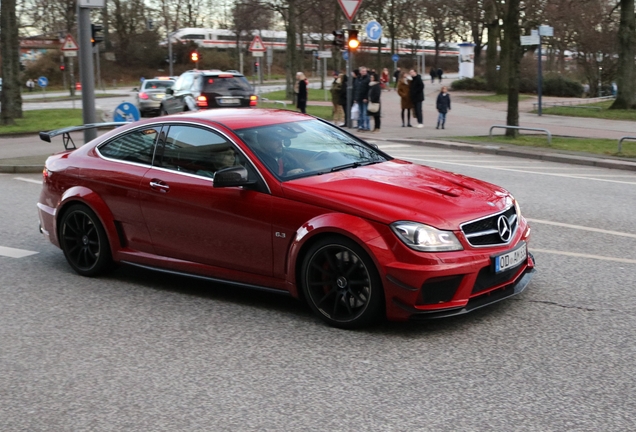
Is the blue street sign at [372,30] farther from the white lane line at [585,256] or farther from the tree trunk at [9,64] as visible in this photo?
the white lane line at [585,256]

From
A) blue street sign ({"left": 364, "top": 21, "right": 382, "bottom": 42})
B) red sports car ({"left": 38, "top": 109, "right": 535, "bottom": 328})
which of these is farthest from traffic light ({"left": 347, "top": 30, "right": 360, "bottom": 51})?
red sports car ({"left": 38, "top": 109, "right": 535, "bottom": 328})

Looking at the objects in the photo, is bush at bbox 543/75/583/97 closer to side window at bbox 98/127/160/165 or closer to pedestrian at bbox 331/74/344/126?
pedestrian at bbox 331/74/344/126

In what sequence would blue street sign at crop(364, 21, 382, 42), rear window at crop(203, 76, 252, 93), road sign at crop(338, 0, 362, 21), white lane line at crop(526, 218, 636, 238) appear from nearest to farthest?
white lane line at crop(526, 218, 636, 238)
road sign at crop(338, 0, 362, 21)
rear window at crop(203, 76, 252, 93)
blue street sign at crop(364, 21, 382, 42)

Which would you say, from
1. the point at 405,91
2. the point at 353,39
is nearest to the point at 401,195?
the point at 353,39

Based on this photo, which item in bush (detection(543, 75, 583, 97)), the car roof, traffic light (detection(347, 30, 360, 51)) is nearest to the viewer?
the car roof

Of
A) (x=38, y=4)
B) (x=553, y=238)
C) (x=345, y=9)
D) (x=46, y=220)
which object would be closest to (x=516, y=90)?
(x=345, y=9)

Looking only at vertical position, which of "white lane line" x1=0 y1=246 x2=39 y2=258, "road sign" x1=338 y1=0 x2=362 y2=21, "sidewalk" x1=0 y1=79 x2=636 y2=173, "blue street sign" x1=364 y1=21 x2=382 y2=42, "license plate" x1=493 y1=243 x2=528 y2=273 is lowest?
"white lane line" x1=0 y1=246 x2=39 y2=258

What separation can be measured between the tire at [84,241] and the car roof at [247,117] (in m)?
1.33

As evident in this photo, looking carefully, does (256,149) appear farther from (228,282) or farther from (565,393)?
(565,393)

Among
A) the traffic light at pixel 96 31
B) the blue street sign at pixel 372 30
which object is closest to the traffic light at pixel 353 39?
the blue street sign at pixel 372 30

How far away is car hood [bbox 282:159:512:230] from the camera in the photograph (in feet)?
18.4

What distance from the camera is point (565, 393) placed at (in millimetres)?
4543

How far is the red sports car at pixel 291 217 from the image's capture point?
218 inches

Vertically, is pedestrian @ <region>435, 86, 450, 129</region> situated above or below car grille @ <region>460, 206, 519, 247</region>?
above
